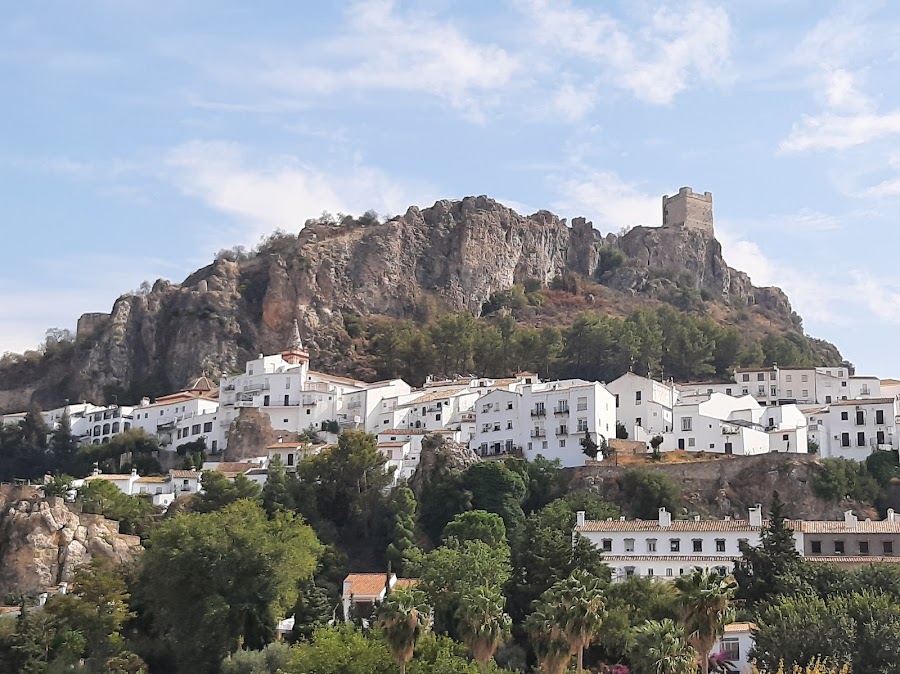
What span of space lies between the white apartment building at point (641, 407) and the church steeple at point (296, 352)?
33.1m

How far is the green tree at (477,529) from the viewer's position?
74.2 meters

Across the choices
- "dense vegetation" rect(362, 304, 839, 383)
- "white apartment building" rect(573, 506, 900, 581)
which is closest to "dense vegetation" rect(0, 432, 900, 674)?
"white apartment building" rect(573, 506, 900, 581)

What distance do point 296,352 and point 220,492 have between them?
119 feet

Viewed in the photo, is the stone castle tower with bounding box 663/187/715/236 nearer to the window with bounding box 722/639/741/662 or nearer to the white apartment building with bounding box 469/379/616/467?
the white apartment building with bounding box 469/379/616/467

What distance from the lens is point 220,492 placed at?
3278 inches

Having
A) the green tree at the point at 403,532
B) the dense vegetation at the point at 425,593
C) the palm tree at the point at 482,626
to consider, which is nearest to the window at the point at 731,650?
the dense vegetation at the point at 425,593

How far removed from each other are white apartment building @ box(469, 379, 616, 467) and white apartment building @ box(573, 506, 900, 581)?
53.9 feet

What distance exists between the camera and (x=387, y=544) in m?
81.0

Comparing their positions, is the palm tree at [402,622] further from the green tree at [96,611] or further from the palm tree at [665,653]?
the green tree at [96,611]

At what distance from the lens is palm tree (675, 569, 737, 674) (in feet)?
137

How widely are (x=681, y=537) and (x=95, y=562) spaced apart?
31.2m

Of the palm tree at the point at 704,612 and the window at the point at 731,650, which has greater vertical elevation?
the palm tree at the point at 704,612

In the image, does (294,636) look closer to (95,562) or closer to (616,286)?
(95,562)

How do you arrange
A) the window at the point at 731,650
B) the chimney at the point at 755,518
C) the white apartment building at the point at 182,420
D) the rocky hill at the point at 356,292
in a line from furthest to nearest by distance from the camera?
the rocky hill at the point at 356,292
the white apartment building at the point at 182,420
the chimney at the point at 755,518
the window at the point at 731,650
